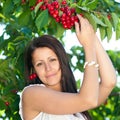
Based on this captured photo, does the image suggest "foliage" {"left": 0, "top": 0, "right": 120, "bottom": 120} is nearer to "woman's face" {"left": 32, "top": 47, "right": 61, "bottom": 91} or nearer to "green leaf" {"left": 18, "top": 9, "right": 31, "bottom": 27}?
"green leaf" {"left": 18, "top": 9, "right": 31, "bottom": 27}

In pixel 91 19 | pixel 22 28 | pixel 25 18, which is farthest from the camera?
pixel 22 28

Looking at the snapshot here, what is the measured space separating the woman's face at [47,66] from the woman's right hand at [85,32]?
17 cm

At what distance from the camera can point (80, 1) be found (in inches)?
107

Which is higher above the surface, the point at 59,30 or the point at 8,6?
the point at 8,6

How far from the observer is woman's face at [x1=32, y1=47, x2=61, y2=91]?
2.68 metres

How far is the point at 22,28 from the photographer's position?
375 cm

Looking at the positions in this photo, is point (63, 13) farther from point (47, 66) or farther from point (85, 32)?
point (47, 66)

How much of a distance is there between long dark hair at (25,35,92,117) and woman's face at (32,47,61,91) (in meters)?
0.02

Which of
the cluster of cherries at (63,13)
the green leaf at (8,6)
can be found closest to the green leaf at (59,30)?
the cluster of cherries at (63,13)

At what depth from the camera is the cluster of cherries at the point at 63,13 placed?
2613mm

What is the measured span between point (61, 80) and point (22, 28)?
107 centimetres

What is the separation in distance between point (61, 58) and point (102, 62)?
0.73ft

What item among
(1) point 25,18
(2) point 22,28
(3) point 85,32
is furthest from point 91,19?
(2) point 22,28

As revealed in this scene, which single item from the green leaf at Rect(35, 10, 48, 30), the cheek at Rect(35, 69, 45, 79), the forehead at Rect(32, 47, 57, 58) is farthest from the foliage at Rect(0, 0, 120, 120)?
the cheek at Rect(35, 69, 45, 79)
